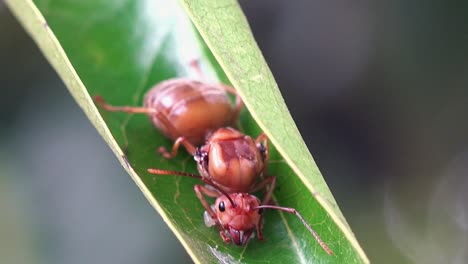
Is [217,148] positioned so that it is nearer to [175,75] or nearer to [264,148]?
[264,148]

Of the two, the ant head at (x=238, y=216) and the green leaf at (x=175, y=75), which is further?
the ant head at (x=238, y=216)

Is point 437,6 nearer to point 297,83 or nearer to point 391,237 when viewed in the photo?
point 297,83

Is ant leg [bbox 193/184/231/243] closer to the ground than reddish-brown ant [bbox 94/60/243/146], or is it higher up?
closer to the ground

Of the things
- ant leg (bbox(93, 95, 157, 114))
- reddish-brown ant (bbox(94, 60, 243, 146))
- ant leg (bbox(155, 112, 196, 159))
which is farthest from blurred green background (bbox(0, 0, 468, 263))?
ant leg (bbox(93, 95, 157, 114))

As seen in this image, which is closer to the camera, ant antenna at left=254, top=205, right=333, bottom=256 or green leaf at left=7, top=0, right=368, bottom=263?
green leaf at left=7, top=0, right=368, bottom=263

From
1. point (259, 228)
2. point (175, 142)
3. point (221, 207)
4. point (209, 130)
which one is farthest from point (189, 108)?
point (259, 228)

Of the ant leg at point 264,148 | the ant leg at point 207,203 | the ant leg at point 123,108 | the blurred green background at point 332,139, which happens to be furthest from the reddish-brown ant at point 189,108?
the blurred green background at point 332,139

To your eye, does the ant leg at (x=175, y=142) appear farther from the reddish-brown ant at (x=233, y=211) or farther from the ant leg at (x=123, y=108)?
the reddish-brown ant at (x=233, y=211)

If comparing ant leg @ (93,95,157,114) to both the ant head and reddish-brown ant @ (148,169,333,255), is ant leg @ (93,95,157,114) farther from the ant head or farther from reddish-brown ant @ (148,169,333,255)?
the ant head

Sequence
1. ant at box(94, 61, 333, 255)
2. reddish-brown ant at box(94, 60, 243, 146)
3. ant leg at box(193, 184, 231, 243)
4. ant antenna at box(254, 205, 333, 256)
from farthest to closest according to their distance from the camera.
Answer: reddish-brown ant at box(94, 60, 243, 146) → ant at box(94, 61, 333, 255) → ant leg at box(193, 184, 231, 243) → ant antenna at box(254, 205, 333, 256)
